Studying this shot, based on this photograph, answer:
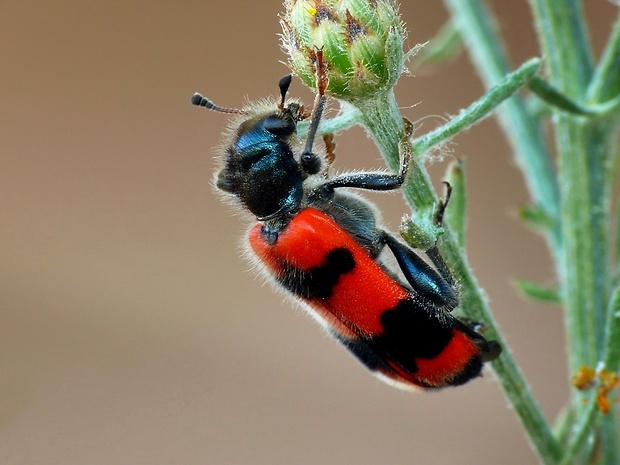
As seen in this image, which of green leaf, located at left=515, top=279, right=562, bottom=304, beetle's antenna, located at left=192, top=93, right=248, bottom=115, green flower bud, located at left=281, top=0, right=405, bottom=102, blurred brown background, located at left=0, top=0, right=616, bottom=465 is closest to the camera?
green flower bud, located at left=281, top=0, right=405, bottom=102

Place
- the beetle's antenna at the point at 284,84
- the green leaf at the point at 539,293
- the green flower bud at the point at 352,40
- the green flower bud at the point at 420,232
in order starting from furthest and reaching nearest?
the green leaf at the point at 539,293
the beetle's antenna at the point at 284,84
the green flower bud at the point at 420,232
the green flower bud at the point at 352,40

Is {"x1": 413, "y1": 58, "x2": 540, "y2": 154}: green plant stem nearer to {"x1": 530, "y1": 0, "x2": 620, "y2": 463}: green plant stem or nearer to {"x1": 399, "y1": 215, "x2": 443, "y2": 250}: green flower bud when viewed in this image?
{"x1": 399, "y1": 215, "x2": 443, "y2": 250}: green flower bud

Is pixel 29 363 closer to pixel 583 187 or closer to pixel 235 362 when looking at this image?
pixel 235 362

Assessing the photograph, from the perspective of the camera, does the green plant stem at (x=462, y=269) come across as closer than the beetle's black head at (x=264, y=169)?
Yes

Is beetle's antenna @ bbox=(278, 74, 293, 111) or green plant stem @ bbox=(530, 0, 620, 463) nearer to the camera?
beetle's antenna @ bbox=(278, 74, 293, 111)

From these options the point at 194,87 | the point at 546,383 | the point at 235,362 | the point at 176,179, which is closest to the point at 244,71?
the point at 194,87

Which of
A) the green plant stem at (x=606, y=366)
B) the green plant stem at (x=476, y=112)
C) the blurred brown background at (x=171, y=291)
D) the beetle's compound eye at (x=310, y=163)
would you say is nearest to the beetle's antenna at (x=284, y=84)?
the beetle's compound eye at (x=310, y=163)

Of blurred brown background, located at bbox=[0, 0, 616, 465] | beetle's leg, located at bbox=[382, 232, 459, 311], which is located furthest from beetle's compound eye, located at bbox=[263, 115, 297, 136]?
blurred brown background, located at bbox=[0, 0, 616, 465]

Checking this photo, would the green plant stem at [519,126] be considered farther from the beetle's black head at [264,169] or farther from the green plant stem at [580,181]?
the beetle's black head at [264,169]

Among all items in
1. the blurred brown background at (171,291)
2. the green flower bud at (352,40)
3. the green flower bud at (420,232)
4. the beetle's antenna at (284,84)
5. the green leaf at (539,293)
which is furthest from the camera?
the blurred brown background at (171,291)
